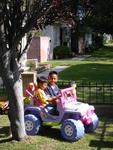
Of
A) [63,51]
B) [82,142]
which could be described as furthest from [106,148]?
[63,51]

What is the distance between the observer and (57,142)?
338 inches

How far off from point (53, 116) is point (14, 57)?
148 cm

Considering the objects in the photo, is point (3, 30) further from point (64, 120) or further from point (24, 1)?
point (64, 120)

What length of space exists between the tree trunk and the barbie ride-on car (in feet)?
1.94

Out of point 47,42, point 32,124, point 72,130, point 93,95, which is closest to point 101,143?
point 72,130

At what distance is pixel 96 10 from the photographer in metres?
8.15

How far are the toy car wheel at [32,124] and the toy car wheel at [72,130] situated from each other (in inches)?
22.4

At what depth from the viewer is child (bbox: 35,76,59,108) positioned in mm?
9031

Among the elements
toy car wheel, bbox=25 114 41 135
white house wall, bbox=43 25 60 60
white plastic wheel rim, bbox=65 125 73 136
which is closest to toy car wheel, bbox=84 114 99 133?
white plastic wheel rim, bbox=65 125 73 136

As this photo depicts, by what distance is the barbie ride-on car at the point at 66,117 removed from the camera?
28.1ft

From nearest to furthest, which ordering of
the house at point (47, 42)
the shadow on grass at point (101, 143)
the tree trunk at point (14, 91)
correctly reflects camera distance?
the tree trunk at point (14, 91)
the shadow on grass at point (101, 143)
the house at point (47, 42)

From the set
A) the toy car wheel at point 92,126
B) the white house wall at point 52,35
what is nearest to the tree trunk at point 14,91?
the toy car wheel at point 92,126

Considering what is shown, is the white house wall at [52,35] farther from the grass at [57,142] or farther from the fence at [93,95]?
the grass at [57,142]

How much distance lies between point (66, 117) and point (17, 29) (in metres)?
1.93
